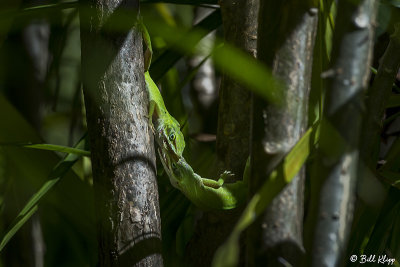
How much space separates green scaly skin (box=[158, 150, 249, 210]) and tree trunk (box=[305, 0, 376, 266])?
39 centimetres

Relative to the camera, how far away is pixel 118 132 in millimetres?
708

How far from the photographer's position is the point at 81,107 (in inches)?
58.7

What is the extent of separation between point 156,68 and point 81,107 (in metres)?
0.61

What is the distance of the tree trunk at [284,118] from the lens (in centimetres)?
50

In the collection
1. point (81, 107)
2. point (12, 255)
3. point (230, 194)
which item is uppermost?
point (230, 194)

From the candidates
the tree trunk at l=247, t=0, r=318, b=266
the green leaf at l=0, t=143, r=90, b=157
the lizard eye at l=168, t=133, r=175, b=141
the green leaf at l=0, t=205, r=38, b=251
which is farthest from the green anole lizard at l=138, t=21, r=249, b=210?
the tree trunk at l=247, t=0, r=318, b=266

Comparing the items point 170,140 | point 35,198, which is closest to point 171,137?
point 170,140

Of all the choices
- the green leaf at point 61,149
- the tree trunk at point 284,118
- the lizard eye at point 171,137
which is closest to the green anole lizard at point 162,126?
the lizard eye at point 171,137

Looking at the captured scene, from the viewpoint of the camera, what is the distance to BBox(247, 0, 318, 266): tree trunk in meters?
0.50

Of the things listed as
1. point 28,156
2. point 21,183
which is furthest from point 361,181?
point 21,183

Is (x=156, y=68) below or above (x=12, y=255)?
above

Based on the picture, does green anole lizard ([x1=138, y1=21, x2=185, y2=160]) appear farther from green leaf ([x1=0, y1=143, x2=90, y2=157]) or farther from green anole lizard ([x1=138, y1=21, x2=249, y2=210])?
green leaf ([x1=0, y1=143, x2=90, y2=157])

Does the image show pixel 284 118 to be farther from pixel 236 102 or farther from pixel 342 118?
pixel 236 102

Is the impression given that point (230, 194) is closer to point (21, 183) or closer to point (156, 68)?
point (156, 68)
